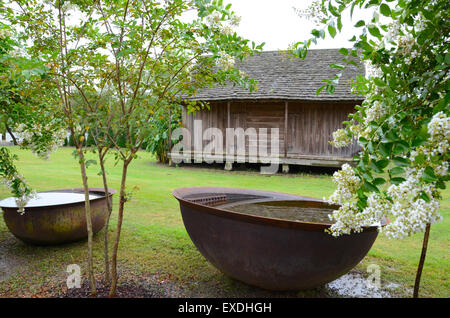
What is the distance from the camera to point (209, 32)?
2.63 metres

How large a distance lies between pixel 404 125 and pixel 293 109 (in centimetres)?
1214

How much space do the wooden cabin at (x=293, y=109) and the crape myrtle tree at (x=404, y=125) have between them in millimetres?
10078

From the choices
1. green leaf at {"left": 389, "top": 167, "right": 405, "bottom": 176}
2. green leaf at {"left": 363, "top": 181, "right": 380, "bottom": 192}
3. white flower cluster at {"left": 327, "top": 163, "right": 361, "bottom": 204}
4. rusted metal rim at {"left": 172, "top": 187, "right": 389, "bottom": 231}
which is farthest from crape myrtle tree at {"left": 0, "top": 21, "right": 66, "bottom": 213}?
green leaf at {"left": 389, "top": 167, "right": 405, "bottom": 176}

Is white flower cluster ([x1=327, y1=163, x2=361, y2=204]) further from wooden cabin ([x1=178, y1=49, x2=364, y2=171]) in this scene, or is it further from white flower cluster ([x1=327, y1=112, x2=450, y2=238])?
wooden cabin ([x1=178, y1=49, x2=364, y2=171])

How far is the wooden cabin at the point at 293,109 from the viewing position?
39.1ft

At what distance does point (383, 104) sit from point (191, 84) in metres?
1.84

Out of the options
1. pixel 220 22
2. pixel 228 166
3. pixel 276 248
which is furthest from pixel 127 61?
pixel 228 166

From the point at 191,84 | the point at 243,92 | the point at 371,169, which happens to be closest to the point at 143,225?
the point at 191,84

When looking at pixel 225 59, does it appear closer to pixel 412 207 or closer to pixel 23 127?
pixel 412 207

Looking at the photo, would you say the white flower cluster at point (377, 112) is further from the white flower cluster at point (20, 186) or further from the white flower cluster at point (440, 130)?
the white flower cluster at point (20, 186)

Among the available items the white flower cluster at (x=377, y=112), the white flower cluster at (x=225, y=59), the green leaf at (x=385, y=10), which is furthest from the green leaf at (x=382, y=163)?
the white flower cluster at (x=225, y=59)

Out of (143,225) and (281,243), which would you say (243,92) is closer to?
(143,225)

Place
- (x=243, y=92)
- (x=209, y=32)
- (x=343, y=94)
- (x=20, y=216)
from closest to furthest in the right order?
(x=209, y=32) → (x=20, y=216) → (x=343, y=94) → (x=243, y=92)
